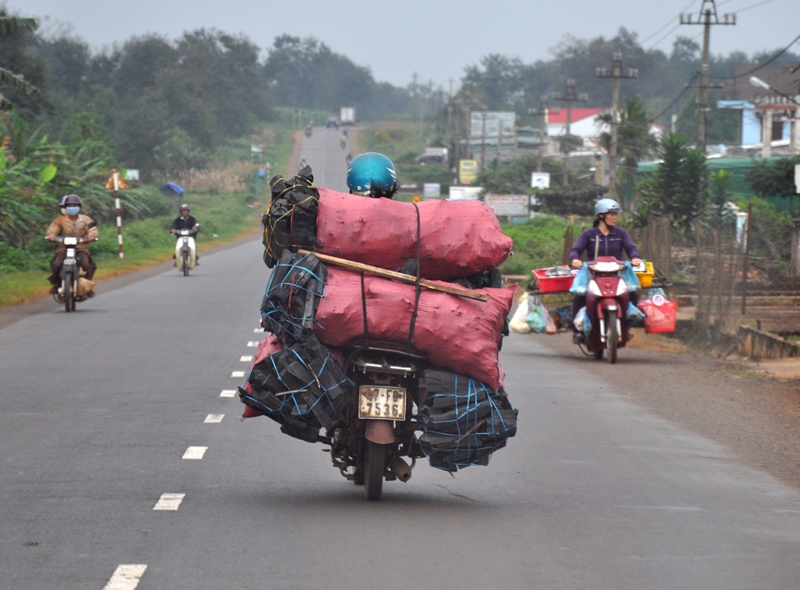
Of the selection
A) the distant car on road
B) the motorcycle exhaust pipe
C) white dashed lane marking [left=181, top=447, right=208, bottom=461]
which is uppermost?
the distant car on road

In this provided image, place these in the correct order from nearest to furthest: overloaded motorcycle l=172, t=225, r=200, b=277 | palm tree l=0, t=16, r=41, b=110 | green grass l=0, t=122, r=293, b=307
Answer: palm tree l=0, t=16, r=41, b=110, green grass l=0, t=122, r=293, b=307, overloaded motorcycle l=172, t=225, r=200, b=277

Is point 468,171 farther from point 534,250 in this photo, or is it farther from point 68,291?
point 68,291

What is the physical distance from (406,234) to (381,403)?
92cm

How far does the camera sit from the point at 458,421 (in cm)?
618

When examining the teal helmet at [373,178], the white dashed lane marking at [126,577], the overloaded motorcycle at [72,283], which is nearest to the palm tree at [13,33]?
the overloaded motorcycle at [72,283]

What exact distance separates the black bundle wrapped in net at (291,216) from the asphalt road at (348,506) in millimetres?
1431

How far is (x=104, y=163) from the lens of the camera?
147 feet

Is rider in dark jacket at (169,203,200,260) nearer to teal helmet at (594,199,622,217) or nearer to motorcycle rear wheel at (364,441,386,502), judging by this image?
teal helmet at (594,199,622,217)

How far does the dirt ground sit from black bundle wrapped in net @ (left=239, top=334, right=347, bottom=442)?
10.7ft

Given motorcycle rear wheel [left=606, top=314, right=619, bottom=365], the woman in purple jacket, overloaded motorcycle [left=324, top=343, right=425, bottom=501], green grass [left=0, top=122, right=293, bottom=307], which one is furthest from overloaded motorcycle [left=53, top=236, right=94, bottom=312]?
overloaded motorcycle [left=324, top=343, right=425, bottom=501]

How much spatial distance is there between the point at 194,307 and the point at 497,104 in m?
173

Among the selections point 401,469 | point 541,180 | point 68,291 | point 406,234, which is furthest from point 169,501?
point 541,180

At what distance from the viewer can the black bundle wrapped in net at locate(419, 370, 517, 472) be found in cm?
618

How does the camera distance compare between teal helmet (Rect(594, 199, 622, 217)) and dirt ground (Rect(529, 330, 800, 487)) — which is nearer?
dirt ground (Rect(529, 330, 800, 487))
